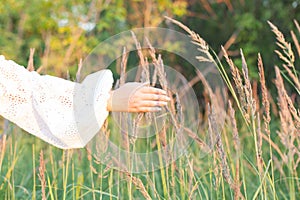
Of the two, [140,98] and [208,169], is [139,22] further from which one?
[140,98]

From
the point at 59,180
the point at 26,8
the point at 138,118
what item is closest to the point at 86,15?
the point at 26,8

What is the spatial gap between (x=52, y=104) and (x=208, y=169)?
40.4 inches

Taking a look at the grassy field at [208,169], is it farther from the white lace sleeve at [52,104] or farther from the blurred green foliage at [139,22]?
the blurred green foliage at [139,22]

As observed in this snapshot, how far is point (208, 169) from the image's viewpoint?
231cm

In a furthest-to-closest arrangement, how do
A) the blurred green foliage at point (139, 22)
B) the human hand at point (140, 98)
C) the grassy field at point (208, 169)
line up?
the blurred green foliage at point (139, 22)
the human hand at point (140, 98)
the grassy field at point (208, 169)

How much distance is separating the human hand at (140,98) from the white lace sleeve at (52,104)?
63 millimetres

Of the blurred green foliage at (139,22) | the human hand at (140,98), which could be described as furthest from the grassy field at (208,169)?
the blurred green foliage at (139,22)

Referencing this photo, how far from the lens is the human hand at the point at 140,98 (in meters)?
1.36

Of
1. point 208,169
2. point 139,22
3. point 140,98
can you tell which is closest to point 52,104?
point 140,98

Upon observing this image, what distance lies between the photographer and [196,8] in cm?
639

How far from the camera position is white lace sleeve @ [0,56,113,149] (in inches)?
56.2

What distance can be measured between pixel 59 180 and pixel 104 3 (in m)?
3.61

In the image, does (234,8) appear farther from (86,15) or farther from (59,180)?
(59,180)

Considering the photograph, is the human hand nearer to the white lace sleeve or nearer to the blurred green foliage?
Result: the white lace sleeve
